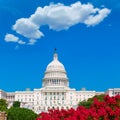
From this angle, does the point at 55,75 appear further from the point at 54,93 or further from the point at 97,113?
the point at 97,113

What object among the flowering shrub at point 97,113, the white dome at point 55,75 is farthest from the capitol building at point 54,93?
the flowering shrub at point 97,113

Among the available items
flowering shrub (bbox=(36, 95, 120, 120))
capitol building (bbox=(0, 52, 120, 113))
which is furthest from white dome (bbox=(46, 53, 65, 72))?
flowering shrub (bbox=(36, 95, 120, 120))

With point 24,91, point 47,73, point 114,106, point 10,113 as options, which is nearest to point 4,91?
point 24,91

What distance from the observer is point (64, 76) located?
191375 mm

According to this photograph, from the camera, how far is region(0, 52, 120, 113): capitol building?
7080 inches

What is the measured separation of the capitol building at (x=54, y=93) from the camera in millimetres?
179837

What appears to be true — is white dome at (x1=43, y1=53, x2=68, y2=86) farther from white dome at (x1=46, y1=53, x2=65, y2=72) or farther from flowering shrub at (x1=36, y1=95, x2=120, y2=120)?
flowering shrub at (x1=36, y1=95, x2=120, y2=120)

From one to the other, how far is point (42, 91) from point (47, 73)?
11.8 m

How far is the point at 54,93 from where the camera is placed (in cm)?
18225

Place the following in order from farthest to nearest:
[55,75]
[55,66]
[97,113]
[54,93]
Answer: [55,66], [55,75], [54,93], [97,113]

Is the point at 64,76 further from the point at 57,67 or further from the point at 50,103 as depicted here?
the point at 50,103

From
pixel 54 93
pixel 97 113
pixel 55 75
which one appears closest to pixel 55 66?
pixel 55 75

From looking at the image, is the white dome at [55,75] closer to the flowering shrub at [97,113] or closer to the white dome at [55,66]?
the white dome at [55,66]

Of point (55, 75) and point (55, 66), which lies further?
point (55, 66)
